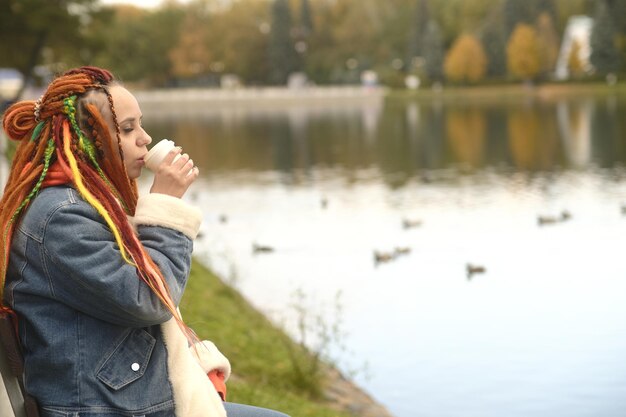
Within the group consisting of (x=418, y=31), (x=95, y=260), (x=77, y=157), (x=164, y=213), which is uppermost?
(x=418, y=31)

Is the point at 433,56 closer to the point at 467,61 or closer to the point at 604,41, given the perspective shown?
the point at 467,61

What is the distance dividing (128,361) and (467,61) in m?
90.9

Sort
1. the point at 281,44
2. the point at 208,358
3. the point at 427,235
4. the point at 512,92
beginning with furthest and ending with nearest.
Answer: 1. the point at 281,44
2. the point at 512,92
3. the point at 427,235
4. the point at 208,358

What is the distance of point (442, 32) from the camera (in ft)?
360

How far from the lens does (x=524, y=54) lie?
86750 millimetres

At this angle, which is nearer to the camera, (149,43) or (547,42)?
(547,42)

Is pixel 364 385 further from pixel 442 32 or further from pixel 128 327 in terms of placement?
pixel 442 32

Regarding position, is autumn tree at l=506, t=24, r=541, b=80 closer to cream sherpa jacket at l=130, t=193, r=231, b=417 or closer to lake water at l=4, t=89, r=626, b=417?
lake water at l=4, t=89, r=626, b=417

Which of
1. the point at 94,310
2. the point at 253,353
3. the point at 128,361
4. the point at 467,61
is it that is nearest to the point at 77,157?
the point at 94,310

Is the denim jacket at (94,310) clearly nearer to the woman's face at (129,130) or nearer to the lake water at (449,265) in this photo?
the woman's face at (129,130)

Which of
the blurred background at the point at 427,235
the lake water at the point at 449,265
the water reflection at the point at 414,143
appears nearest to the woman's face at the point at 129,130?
the blurred background at the point at 427,235

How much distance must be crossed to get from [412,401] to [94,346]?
246 inches

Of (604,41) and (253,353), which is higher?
(604,41)

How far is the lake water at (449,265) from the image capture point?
8.96m
